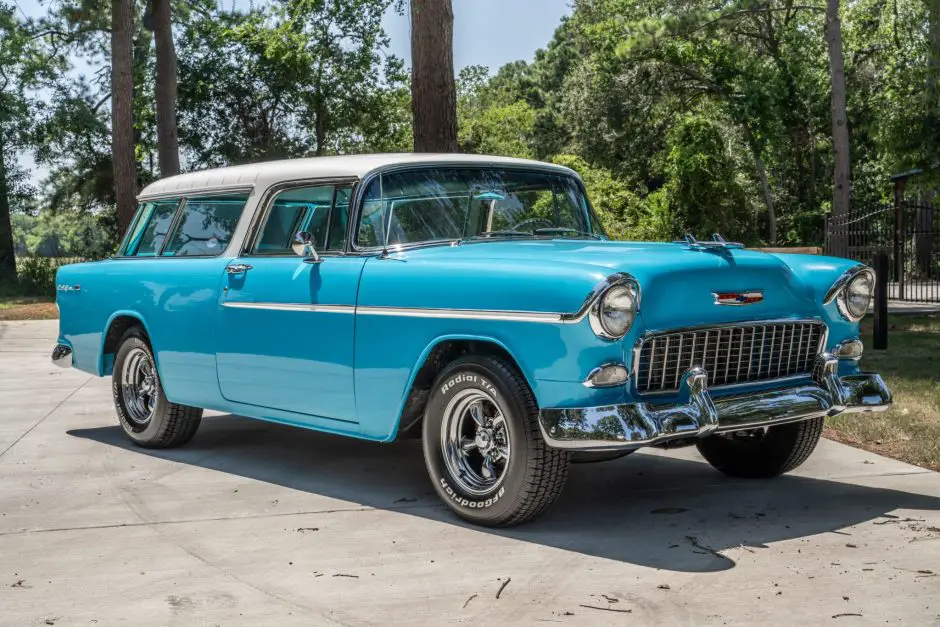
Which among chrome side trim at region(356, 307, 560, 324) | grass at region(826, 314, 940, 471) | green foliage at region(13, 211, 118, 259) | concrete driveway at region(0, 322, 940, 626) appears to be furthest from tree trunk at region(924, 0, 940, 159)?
green foliage at region(13, 211, 118, 259)

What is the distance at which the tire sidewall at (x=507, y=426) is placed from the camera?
520cm

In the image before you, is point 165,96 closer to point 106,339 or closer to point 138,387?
point 106,339

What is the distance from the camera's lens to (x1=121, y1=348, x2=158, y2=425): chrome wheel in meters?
7.87

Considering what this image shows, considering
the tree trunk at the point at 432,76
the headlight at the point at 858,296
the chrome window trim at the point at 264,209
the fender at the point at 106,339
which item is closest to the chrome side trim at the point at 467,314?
the chrome window trim at the point at 264,209

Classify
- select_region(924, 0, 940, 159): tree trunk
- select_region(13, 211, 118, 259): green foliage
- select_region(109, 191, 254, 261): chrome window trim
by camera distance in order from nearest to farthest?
select_region(109, 191, 254, 261): chrome window trim → select_region(924, 0, 940, 159): tree trunk → select_region(13, 211, 118, 259): green foliage

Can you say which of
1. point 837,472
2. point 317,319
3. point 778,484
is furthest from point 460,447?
point 837,472

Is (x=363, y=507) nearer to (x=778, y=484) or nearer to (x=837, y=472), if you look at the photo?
(x=778, y=484)

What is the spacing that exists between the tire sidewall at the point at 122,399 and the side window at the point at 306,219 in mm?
1356

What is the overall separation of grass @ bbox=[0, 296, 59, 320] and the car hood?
61.4 feet

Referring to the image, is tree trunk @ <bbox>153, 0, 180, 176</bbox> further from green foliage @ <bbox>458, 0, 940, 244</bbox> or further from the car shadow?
the car shadow

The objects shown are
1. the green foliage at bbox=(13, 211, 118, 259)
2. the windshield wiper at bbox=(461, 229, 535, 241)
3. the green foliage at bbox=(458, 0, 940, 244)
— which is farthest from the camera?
the green foliage at bbox=(13, 211, 118, 259)

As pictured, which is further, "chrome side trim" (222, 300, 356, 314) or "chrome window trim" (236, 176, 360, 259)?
"chrome window trim" (236, 176, 360, 259)

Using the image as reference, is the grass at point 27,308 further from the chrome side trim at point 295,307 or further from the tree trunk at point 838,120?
the chrome side trim at point 295,307

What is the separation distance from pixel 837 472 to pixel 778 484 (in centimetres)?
51
